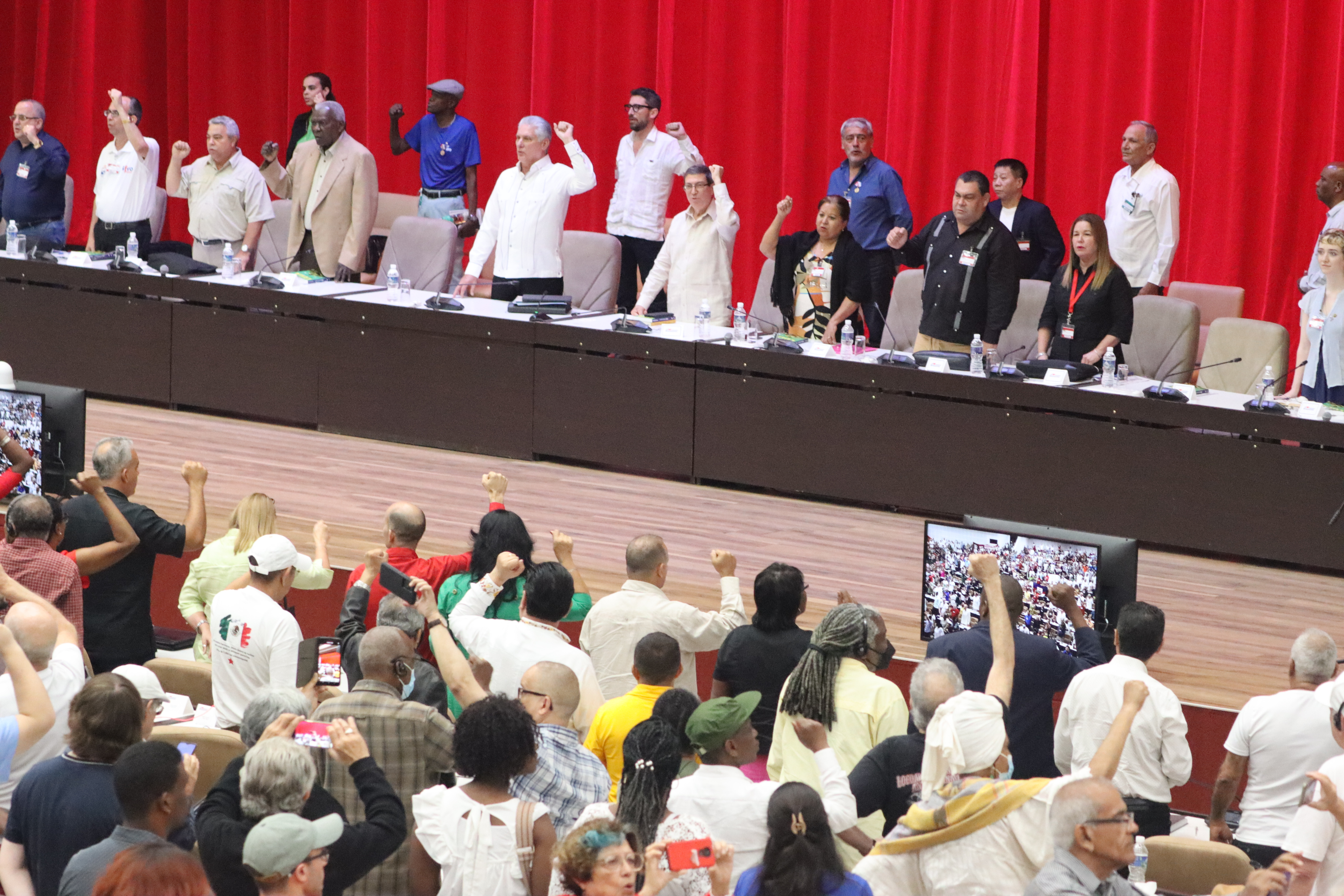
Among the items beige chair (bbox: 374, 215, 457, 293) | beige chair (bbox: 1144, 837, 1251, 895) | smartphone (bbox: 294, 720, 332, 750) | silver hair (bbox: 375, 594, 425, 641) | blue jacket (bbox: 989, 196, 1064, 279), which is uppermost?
blue jacket (bbox: 989, 196, 1064, 279)

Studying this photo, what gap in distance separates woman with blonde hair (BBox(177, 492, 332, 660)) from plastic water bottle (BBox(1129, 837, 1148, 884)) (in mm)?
2572

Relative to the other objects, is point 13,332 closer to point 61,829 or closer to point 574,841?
point 61,829

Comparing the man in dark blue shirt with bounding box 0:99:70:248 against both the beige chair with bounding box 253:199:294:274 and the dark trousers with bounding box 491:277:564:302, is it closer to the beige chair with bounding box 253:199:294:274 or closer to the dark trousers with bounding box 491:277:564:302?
the beige chair with bounding box 253:199:294:274

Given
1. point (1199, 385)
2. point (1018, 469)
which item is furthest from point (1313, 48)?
point (1018, 469)

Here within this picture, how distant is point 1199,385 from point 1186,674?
2324mm

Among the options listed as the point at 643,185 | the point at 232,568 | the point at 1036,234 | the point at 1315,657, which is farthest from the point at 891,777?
the point at 643,185

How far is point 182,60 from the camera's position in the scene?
1443 centimetres

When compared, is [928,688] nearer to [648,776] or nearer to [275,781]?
[648,776]

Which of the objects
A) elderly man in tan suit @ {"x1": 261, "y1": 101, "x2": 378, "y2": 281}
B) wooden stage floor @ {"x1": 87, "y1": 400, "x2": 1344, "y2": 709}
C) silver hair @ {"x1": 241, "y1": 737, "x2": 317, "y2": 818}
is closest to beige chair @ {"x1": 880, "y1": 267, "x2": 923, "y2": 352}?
wooden stage floor @ {"x1": 87, "y1": 400, "x2": 1344, "y2": 709}

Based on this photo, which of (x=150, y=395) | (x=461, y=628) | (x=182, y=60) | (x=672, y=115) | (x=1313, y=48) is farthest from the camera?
(x=182, y=60)

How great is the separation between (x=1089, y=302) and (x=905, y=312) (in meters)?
1.14

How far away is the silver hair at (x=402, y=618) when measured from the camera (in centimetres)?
432

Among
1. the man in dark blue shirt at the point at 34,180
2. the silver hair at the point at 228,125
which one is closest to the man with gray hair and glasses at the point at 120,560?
the silver hair at the point at 228,125

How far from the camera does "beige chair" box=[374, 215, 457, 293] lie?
967 cm
